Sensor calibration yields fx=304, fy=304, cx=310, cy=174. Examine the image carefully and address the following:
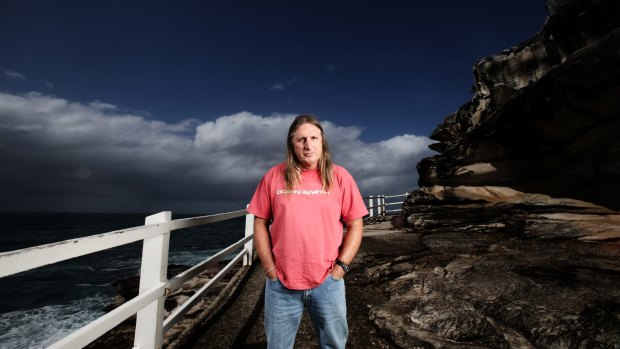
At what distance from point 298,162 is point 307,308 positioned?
1088 mm

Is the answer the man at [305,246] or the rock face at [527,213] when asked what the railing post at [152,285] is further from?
the rock face at [527,213]

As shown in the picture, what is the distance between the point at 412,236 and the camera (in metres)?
9.31

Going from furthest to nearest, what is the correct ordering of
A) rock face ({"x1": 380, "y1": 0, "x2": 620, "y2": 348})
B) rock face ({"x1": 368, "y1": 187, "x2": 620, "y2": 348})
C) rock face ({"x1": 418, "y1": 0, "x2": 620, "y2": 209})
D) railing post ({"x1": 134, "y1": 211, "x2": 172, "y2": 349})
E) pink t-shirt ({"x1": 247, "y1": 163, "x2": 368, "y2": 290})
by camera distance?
rock face ({"x1": 418, "y1": 0, "x2": 620, "y2": 209}) → rock face ({"x1": 380, "y1": 0, "x2": 620, "y2": 348}) → rock face ({"x1": 368, "y1": 187, "x2": 620, "y2": 348}) → railing post ({"x1": 134, "y1": 211, "x2": 172, "y2": 349}) → pink t-shirt ({"x1": 247, "y1": 163, "x2": 368, "y2": 290})

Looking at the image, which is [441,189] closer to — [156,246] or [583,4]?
[583,4]

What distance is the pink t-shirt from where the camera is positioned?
84.0 inches

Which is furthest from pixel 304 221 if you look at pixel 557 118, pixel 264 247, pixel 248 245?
pixel 557 118

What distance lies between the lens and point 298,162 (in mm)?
2449

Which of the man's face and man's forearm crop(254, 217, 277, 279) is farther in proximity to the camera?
the man's face

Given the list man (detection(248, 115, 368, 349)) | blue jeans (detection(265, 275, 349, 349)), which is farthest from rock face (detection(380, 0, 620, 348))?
man (detection(248, 115, 368, 349))

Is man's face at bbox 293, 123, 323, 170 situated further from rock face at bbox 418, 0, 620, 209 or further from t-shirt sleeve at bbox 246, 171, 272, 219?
rock face at bbox 418, 0, 620, 209

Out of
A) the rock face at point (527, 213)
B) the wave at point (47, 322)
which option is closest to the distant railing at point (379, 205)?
the rock face at point (527, 213)

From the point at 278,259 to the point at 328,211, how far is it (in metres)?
0.50

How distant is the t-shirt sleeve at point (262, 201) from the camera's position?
2.33 m

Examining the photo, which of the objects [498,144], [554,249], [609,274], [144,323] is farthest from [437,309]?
[498,144]
